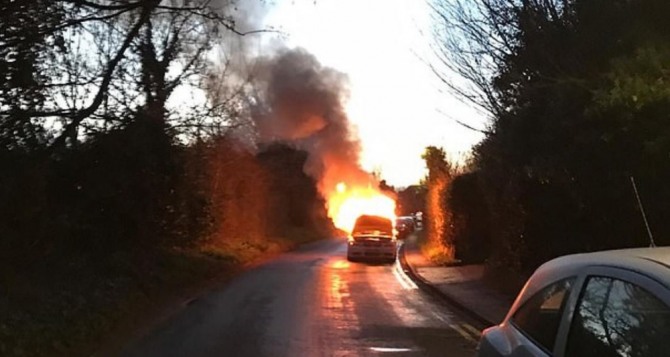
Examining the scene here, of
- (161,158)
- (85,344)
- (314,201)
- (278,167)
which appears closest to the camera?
(85,344)

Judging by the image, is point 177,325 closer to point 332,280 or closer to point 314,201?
point 332,280

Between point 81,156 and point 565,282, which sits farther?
point 81,156

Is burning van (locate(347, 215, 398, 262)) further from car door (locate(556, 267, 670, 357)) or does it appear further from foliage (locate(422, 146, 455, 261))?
car door (locate(556, 267, 670, 357))

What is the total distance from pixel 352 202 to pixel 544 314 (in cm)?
6010

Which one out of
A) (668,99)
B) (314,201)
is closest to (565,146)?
(668,99)

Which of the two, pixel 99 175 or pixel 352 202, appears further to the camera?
pixel 352 202

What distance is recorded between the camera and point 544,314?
4410mm

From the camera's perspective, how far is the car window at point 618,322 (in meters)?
3.36

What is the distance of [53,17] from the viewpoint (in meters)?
12.7

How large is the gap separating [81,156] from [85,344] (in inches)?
285

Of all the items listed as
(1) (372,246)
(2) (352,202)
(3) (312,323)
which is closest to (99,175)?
(3) (312,323)

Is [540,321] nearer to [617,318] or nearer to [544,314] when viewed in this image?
[544,314]

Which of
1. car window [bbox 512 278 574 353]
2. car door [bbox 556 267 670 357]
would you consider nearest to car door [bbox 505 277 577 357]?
car window [bbox 512 278 574 353]

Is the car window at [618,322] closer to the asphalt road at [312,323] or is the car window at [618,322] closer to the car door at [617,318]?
the car door at [617,318]
